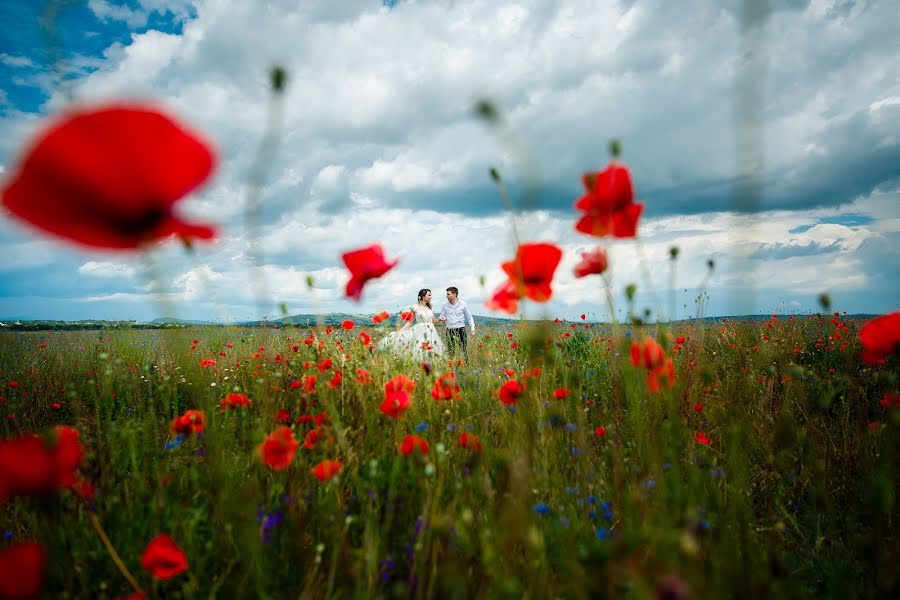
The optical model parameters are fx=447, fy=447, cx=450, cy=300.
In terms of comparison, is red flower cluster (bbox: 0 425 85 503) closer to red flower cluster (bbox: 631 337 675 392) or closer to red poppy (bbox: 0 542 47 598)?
red poppy (bbox: 0 542 47 598)

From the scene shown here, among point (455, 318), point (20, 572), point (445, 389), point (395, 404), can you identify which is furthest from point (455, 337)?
point (20, 572)

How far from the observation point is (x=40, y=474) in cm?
95

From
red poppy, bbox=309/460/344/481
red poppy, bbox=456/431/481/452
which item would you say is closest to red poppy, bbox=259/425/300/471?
red poppy, bbox=309/460/344/481

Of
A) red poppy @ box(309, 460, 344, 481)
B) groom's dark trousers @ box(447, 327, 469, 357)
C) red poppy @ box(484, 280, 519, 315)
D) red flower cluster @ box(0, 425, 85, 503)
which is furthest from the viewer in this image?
groom's dark trousers @ box(447, 327, 469, 357)

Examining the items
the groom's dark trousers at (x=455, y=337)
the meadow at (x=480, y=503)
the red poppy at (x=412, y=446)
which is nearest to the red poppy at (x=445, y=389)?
the meadow at (x=480, y=503)

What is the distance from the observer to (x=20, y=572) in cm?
72

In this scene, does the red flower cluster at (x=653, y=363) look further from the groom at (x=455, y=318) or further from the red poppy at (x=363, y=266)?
the groom at (x=455, y=318)

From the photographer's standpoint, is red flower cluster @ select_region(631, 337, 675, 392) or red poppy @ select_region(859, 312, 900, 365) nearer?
red flower cluster @ select_region(631, 337, 675, 392)

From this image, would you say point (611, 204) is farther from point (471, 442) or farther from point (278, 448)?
point (278, 448)

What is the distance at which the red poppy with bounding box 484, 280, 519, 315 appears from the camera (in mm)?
1434

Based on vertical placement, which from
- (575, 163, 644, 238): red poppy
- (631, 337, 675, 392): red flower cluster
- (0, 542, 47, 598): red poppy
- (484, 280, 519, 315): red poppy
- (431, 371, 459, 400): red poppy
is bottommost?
(0, 542, 47, 598): red poppy

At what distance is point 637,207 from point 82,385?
705 centimetres

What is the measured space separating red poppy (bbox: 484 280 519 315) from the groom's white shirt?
730cm

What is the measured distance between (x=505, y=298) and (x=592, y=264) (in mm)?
292
